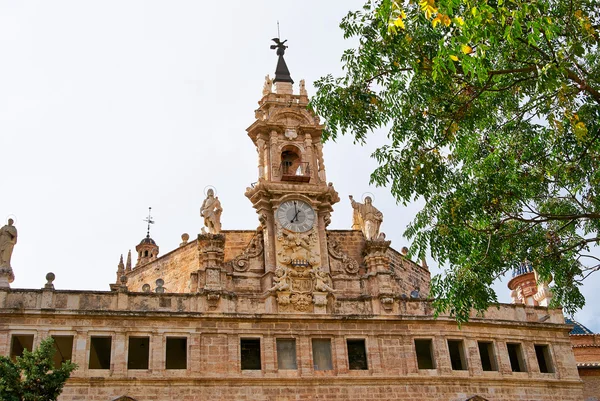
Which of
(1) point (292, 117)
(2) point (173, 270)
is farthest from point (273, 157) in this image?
(2) point (173, 270)

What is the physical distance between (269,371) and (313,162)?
882 cm

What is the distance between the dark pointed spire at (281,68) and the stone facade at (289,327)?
6.81ft

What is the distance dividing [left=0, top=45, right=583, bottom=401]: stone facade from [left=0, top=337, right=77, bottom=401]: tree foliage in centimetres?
571

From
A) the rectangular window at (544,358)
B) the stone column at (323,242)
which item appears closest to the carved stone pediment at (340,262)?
the stone column at (323,242)

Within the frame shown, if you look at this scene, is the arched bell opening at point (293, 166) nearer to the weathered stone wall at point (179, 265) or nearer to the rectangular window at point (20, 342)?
the weathered stone wall at point (179, 265)

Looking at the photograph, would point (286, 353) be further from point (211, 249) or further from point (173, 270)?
point (173, 270)

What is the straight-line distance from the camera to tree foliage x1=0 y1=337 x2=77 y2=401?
18.9m

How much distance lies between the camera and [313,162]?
31.1 meters

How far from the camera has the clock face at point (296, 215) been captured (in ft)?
96.3

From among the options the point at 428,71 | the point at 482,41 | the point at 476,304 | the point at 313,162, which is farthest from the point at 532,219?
the point at 313,162

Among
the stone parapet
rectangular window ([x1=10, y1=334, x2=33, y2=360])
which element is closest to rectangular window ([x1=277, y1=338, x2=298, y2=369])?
the stone parapet

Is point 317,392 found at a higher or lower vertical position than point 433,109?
lower

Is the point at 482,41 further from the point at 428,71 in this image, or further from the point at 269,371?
the point at 269,371

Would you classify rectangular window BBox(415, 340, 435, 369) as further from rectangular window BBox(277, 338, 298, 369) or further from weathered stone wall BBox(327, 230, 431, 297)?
rectangular window BBox(277, 338, 298, 369)
